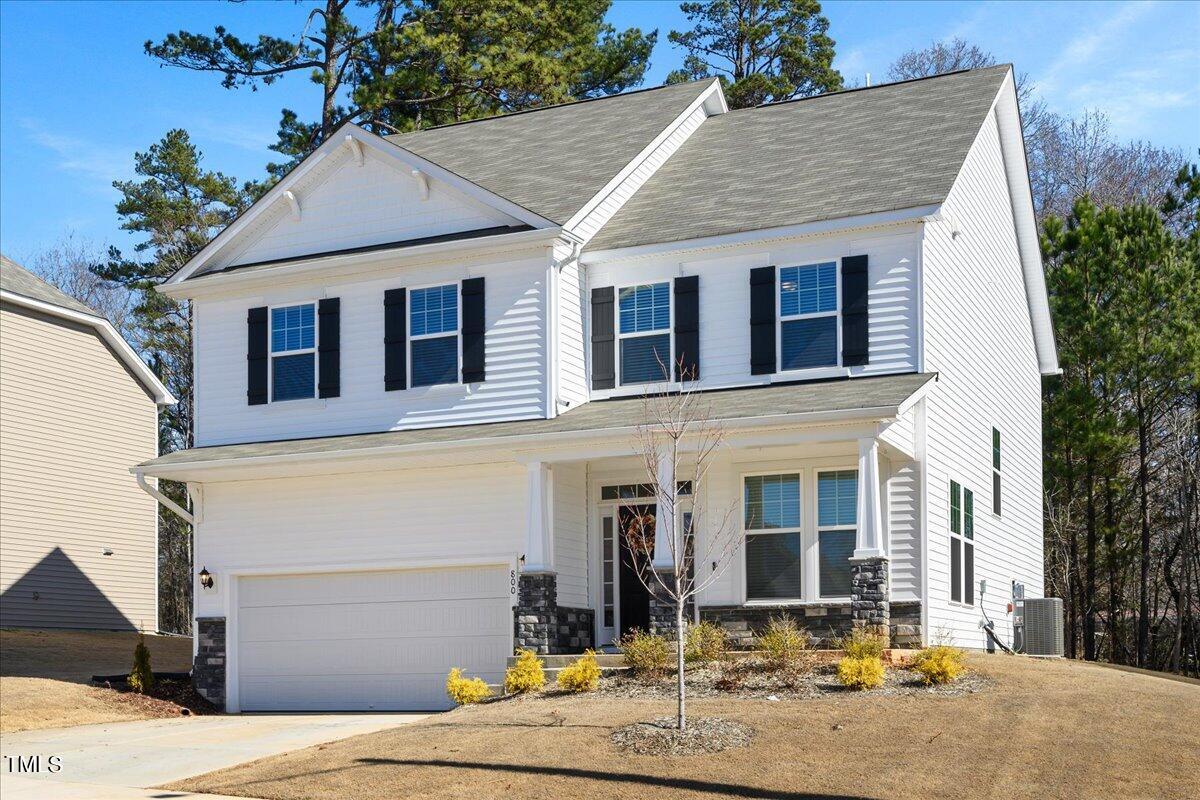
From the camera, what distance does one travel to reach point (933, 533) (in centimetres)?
1898

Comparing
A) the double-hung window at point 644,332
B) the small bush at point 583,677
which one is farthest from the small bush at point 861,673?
the double-hung window at point 644,332

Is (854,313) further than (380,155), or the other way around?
(380,155)

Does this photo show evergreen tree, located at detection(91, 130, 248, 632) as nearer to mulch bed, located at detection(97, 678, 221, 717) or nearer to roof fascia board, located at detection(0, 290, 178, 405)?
roof fascia board, located at detection(0, 290, 178, 405)

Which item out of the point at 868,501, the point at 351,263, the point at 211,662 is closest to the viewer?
the point at 868,501

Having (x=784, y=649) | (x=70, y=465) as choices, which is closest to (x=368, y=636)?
(x=784, y=649)

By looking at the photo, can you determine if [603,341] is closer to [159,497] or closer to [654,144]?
[654,144]

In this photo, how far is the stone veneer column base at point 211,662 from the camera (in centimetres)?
2184

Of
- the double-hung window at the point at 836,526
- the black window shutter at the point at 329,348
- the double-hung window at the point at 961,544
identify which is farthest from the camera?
the black window shutter at the point at 329,348

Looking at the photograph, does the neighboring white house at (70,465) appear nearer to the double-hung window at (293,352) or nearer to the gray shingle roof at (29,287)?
the gray shingle roof at (29,287)

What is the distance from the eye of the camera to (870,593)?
1728 centimetres

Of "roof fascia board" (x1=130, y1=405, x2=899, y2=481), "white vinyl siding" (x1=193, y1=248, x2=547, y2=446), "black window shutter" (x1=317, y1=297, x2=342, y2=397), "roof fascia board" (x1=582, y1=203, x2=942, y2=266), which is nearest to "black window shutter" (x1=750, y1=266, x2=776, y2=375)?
"roof fascia board" (x1=582, y1=203, x2=942, y2=266)

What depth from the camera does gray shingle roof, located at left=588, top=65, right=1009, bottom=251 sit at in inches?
795

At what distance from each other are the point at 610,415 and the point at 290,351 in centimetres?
562

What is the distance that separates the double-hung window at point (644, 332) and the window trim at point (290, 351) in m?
4.67
